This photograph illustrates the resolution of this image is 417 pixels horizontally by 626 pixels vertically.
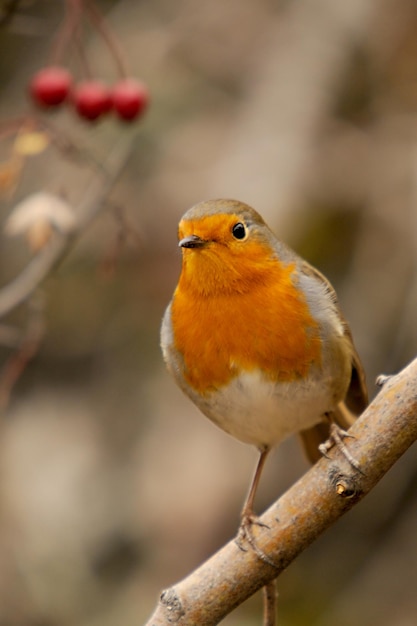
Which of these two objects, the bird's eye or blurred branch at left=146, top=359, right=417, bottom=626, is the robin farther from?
blurred branch at left=146, top=359, right=417, bottom=626

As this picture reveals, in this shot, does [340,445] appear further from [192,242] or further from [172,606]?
[192,242]

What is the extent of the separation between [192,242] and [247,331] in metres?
0.29

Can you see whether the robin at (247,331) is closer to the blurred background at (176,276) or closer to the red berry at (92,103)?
the red berry at (92,103)

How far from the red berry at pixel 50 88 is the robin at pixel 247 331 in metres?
0.96

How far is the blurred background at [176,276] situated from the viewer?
5.23 meters

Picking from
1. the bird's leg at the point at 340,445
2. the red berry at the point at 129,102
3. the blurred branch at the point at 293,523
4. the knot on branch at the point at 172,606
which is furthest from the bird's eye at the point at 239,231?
the knot on branch at the point at 172,606

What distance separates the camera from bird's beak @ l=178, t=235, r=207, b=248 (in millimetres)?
2810

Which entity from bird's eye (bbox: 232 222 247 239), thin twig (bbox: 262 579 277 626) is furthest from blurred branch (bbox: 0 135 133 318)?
thin twig (bbox: 262 579 277 626)

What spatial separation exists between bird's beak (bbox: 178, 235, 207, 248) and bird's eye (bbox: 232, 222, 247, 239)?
0.37 feet

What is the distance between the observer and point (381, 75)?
5.81m

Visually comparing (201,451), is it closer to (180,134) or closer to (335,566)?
(335,566)

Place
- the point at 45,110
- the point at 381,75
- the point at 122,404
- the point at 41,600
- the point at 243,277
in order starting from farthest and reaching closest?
the point at 122,404
the point at 381,75
the point at 41,600
the point at 45,110
the point at 243,277

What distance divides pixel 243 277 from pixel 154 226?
10.8ft

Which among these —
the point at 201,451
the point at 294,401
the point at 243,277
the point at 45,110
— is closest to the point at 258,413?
the point at 294,401
